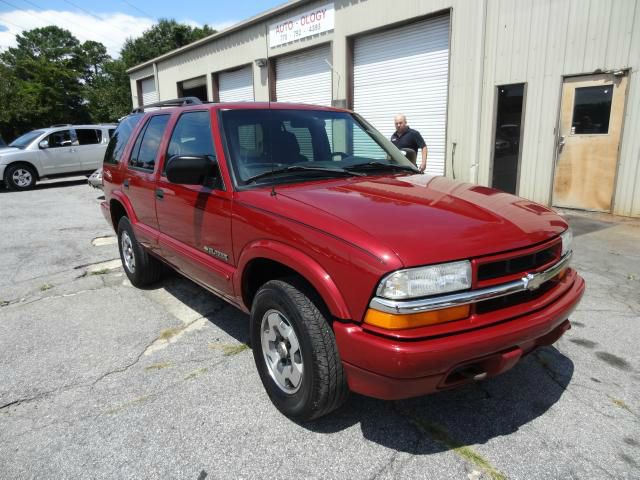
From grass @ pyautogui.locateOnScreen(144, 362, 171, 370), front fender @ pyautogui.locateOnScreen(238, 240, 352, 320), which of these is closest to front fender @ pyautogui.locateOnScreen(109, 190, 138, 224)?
grass @ pyautogui.locateOnScreen(144, 362, 171, 370)

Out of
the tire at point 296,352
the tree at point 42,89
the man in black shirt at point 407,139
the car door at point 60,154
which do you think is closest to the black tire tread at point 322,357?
the tire at point 296,352

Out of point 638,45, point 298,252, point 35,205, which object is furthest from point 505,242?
point 35,205

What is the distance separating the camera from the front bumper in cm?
197

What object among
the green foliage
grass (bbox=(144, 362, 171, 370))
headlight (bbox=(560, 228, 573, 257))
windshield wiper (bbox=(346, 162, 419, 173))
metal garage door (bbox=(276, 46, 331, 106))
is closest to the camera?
headlight (bbox=(560, 228, 573, 257))

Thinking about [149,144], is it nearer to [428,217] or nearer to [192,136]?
[192,136]

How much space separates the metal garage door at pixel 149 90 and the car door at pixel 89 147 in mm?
8212

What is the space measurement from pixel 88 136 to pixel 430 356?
50.4 feet

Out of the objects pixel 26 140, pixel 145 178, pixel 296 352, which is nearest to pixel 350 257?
pixel 296 352

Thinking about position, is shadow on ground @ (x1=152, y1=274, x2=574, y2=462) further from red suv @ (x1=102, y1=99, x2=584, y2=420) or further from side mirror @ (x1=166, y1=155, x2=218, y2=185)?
side mirror @ (x1=166, y1=155, x2=218, y2=185)

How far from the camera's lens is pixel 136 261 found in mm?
4703

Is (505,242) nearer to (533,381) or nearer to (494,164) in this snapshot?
(533,381)

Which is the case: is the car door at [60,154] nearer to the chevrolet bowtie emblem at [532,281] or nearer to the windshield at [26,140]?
the windshield at [26,140]

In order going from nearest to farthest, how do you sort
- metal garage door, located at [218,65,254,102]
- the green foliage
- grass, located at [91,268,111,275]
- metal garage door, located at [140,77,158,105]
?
grass, located at [91,268,111,275] < metal garage door, located at [218,65,254,102] < metal garage door, located at [140,77,158,105] < the green foliage

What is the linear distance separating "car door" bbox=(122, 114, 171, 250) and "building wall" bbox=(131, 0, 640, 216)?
6938mm
